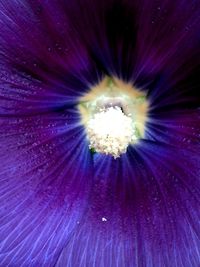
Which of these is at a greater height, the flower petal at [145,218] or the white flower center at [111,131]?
the white flower center at [111,131]

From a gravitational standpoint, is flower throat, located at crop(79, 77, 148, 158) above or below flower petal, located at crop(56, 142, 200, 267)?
above

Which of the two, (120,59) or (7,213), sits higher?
(120,59)

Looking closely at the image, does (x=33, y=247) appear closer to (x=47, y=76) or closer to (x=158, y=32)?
(x=47, y=76)

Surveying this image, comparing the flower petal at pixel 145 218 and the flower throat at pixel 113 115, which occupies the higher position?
the flower throat at pixel 113 115

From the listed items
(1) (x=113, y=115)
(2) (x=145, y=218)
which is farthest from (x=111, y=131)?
(2) (x=145, y=218)

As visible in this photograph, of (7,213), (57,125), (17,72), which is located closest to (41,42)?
(17,72)

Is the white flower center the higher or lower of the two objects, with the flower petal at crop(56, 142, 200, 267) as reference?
higher
